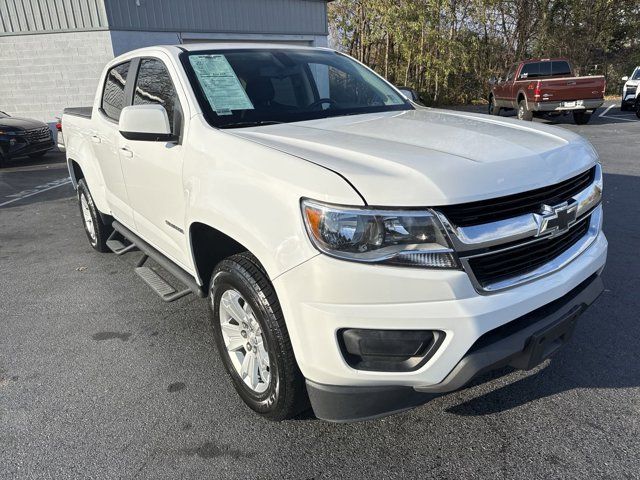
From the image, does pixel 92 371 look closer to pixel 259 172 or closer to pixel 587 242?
pixel 259 172

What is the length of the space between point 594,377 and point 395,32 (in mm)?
20434

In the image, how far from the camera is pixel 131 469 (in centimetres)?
219

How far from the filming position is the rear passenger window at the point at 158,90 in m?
2.84

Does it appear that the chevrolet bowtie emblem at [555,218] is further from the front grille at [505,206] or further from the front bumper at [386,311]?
the front bumper at [386,311]

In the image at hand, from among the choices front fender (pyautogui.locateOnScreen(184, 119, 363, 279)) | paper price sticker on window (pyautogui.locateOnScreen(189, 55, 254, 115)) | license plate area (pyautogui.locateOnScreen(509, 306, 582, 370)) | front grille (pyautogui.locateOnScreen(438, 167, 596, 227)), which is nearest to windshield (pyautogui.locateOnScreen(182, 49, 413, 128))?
paper price sticker on window (pyautogui.locateOnScreen(189, 55, 254, 115))

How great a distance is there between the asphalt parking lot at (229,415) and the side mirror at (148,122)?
1.37 meters

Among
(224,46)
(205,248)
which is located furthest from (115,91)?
(205,248)

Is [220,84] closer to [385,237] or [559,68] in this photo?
[385,237]

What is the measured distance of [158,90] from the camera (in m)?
3.21

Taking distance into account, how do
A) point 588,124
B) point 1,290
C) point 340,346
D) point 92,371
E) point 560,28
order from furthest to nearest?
1. point 560,28
2. point 588,124
3. point 1,290
4. point 92,371
5. point 340,346

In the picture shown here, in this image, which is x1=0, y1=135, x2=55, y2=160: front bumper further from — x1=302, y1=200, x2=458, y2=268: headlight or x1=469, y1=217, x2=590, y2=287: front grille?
x1=469, y1=217, x2=590, y2=287: front grille

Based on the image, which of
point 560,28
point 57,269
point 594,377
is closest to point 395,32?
point 560,28

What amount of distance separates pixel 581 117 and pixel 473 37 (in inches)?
407

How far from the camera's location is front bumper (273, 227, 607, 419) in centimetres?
177
